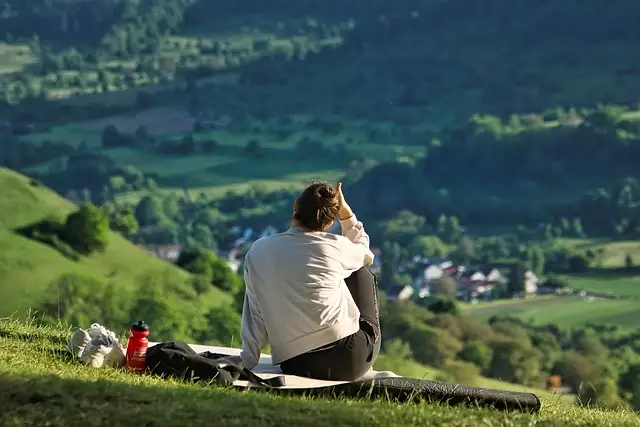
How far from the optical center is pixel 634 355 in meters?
92.2

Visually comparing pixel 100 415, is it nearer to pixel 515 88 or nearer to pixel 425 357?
pixel 425 357

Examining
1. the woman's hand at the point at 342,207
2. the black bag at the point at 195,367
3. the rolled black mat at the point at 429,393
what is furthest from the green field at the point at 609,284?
the black bag at the point at 195,367

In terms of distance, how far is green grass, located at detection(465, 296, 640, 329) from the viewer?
98375 mm

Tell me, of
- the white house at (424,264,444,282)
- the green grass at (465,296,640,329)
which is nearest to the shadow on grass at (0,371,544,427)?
the green grass at (465,296,640,329)

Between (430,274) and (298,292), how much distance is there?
125 metres

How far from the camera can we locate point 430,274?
133m

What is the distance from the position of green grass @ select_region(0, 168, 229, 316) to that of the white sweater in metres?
63.3

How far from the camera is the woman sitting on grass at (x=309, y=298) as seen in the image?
8.34 m

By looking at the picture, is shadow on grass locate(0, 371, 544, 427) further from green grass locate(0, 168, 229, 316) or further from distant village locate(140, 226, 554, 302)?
distant village locate(140, 226, 554, 302)

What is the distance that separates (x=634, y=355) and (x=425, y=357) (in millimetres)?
Result: 22961

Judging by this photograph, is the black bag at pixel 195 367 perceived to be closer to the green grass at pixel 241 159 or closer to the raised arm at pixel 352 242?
the raised arm at pixel 352 242

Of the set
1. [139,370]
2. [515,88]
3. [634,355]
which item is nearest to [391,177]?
[515,88]

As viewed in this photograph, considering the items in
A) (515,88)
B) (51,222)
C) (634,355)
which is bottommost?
(634,355)

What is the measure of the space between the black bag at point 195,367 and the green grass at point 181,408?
337 millimetres
